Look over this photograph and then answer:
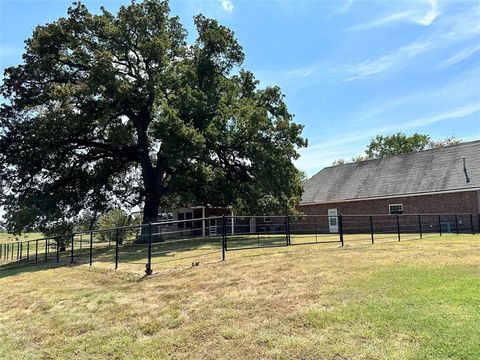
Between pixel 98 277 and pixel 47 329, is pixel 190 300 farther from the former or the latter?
pixel 98 277

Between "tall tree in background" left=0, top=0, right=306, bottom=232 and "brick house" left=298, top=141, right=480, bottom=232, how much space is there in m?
5.19

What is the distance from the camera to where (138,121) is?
A: 25.0m

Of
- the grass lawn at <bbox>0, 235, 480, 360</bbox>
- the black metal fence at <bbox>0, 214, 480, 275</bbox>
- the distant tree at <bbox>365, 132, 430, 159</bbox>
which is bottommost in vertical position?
the grass lawn at <bbox>0, 235, 480, 360</bbox>

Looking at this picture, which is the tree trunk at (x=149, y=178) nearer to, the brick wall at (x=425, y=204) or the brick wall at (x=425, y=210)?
the brick wall at (x=425, y=210)

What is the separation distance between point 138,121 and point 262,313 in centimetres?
2070

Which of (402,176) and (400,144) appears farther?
(400,144)

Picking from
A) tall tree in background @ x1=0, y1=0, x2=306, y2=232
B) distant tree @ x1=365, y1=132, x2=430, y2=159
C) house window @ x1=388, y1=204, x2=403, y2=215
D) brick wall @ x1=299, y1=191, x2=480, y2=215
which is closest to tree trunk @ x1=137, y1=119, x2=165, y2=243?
tall tree in background @ x1=0, y1=0, x2=306, y2=232

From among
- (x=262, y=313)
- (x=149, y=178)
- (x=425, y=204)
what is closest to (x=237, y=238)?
(x=149, y=178)

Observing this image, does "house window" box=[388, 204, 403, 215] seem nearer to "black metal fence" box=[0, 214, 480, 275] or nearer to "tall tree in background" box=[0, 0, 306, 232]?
"black metal fence" box=[0, 214, 480, 275]

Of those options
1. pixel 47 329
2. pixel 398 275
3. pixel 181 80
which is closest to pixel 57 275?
pixel 47 329

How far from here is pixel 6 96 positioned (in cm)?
2211

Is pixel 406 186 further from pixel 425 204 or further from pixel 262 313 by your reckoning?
pixel 262 313

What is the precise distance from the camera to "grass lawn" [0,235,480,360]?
→ 196 inches

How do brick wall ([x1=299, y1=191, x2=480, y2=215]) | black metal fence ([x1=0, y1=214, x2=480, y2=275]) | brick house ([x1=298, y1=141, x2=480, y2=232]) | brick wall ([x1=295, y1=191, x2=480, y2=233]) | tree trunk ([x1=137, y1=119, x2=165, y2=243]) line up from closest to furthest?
black metal fence ([x1=0, y1=214, x2=480, y2=275]), brick wall ([x1=295, y1=191, x2=480, y2=233]), brick wall ([x1=299, y1=191, x2=480, y2=215]), brick house ([x1=298, y1=141, x2=480, y2=232]), tree trunk ([x1=137, y1=119, x2=165, y2=243])
